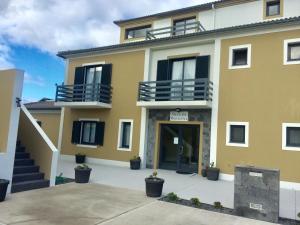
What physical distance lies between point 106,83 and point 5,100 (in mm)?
8304

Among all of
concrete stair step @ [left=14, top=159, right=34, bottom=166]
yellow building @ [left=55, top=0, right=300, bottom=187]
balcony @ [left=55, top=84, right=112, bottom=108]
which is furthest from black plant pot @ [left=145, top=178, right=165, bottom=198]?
balcony @ [left=55, top=84, right=112, bottom=108]

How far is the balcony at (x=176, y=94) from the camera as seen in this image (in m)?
13.1

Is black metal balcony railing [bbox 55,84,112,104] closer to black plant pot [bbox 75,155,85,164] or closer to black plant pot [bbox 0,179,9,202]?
black plant pot [bbox 75,155,85,164]

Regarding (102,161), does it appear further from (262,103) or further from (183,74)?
(262,103)

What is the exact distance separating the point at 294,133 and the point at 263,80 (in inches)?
102

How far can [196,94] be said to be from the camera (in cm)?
1380

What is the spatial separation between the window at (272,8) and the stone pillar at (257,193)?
1194 centimetres

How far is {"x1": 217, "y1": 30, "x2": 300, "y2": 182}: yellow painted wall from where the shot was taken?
38.0 feet

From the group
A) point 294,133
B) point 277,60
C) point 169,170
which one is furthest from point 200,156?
point 277,60

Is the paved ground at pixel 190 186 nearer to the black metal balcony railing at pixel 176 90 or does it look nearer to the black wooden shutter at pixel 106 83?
the black metal balcony railing at pixel 176 90

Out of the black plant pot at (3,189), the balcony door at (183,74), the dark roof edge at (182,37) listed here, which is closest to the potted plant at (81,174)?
the black plant pot at (3,189)

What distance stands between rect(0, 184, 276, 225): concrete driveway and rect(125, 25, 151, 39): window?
1383 cm

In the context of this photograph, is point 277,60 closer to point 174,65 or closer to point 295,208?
point 174,65

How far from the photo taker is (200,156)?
13.7 m
